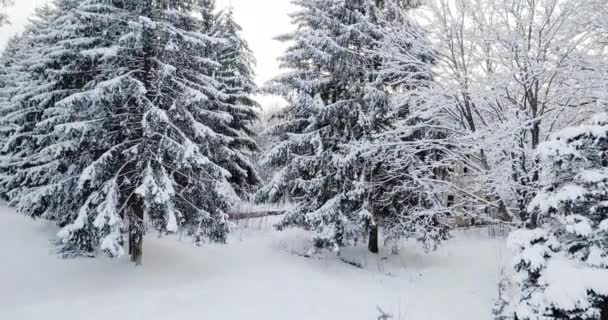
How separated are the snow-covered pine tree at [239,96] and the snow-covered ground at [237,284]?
595cm

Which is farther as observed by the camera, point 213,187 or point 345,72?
point 345,72

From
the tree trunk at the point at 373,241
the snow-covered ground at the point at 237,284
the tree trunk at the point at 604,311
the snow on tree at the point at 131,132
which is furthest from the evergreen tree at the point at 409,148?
the snow on tree at the point at 131,132

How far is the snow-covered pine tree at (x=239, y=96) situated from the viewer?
16719 mm

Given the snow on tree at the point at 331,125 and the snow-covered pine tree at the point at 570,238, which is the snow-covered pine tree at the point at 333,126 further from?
the snow-covered pine tree at the point at 570,238

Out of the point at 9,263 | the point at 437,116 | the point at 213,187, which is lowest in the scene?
the point at 9,263

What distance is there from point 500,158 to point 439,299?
10.8 ft

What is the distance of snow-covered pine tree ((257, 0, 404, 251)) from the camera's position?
9.80 m

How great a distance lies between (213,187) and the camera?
873 centimetres

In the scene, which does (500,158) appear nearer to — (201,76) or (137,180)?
(201,76)

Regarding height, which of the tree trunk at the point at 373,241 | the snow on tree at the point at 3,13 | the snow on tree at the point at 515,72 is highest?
the snow on tree at the point at 3,13

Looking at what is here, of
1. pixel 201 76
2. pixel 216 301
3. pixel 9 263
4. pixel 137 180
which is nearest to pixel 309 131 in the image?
pixel 201 76

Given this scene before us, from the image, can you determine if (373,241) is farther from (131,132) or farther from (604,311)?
(131,132)

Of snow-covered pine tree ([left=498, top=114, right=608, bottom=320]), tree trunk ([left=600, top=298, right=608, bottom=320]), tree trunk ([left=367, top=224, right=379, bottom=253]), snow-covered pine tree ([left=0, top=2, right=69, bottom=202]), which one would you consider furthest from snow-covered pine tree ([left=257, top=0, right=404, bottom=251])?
snow-covered pine tree ([left=0, top=2, right=69, bottom=202])

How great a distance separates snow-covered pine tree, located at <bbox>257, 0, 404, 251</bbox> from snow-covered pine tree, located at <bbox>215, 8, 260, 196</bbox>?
5.94 m
